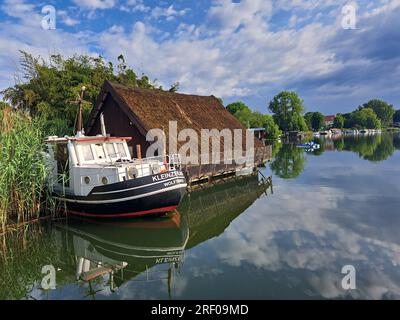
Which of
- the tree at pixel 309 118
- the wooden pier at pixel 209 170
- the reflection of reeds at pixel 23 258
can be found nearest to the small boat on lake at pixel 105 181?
the reflection of reeds at pixel 23 258

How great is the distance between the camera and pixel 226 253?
9562 millimetres

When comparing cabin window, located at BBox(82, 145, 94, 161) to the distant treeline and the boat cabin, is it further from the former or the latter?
the distant treeline

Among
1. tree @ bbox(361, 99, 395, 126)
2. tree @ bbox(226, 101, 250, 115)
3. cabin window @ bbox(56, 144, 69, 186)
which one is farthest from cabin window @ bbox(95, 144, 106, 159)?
tree @ bbox(361, 99, 395, 126)

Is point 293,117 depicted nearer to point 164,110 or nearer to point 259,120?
point 259,120

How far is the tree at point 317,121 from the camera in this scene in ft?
373

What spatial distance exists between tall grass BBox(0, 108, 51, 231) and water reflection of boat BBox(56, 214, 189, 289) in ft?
5.18

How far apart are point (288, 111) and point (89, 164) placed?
83588 millimetres

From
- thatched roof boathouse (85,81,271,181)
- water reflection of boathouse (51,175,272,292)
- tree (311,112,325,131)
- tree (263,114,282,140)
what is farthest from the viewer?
tree (311,112,325,131)

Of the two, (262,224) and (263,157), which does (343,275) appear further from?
(263,157)

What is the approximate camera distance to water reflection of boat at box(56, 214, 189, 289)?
894 centimetres

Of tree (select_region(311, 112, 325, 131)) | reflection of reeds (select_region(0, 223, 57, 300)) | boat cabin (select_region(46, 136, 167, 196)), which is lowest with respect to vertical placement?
reflection of reeds (select_region(0, 223, 57, 300))

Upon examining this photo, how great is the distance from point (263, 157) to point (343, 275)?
1952 cm

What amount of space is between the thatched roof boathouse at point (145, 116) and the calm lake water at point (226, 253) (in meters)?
4.62

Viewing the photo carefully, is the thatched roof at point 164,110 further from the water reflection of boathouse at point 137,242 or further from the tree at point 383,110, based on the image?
the tree at point 383,110
